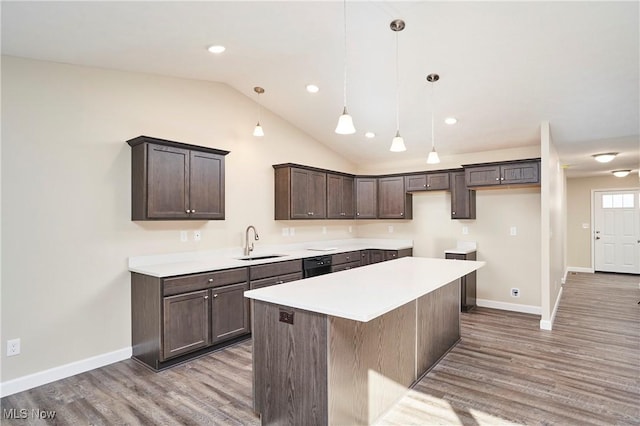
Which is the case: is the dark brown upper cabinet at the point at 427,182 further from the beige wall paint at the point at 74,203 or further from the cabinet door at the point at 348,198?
the beige wall paint at the point at 74,203

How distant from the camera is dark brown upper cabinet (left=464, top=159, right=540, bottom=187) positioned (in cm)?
467

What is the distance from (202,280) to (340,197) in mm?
3062

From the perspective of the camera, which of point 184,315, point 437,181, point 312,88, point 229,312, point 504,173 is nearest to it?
point 184,315

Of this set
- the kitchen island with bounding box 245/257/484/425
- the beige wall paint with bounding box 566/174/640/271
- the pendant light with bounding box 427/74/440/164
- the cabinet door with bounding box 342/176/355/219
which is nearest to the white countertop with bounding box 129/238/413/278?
the cabinet door with bounding box 342/176/355/219

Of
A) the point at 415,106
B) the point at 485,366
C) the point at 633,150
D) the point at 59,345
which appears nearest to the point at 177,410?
the point at 59,345

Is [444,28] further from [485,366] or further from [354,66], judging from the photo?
[485,366]

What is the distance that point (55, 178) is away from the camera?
306cm

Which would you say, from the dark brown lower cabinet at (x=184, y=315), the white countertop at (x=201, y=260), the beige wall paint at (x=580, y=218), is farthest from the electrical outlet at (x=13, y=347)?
the beige wall paint at (x=580, y=218)

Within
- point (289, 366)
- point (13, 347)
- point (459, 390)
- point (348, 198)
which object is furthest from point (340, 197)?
point (13, 347)

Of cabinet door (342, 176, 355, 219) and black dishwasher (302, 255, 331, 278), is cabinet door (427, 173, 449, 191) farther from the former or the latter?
black dishwasher (302, 255, 331, 278)

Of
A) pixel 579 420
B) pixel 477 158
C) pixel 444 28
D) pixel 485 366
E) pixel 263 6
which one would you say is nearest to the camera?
pixel 579 420

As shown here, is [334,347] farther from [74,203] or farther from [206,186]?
[74,203]

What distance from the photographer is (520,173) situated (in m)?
4.75

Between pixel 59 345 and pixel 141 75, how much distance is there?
270 cm
